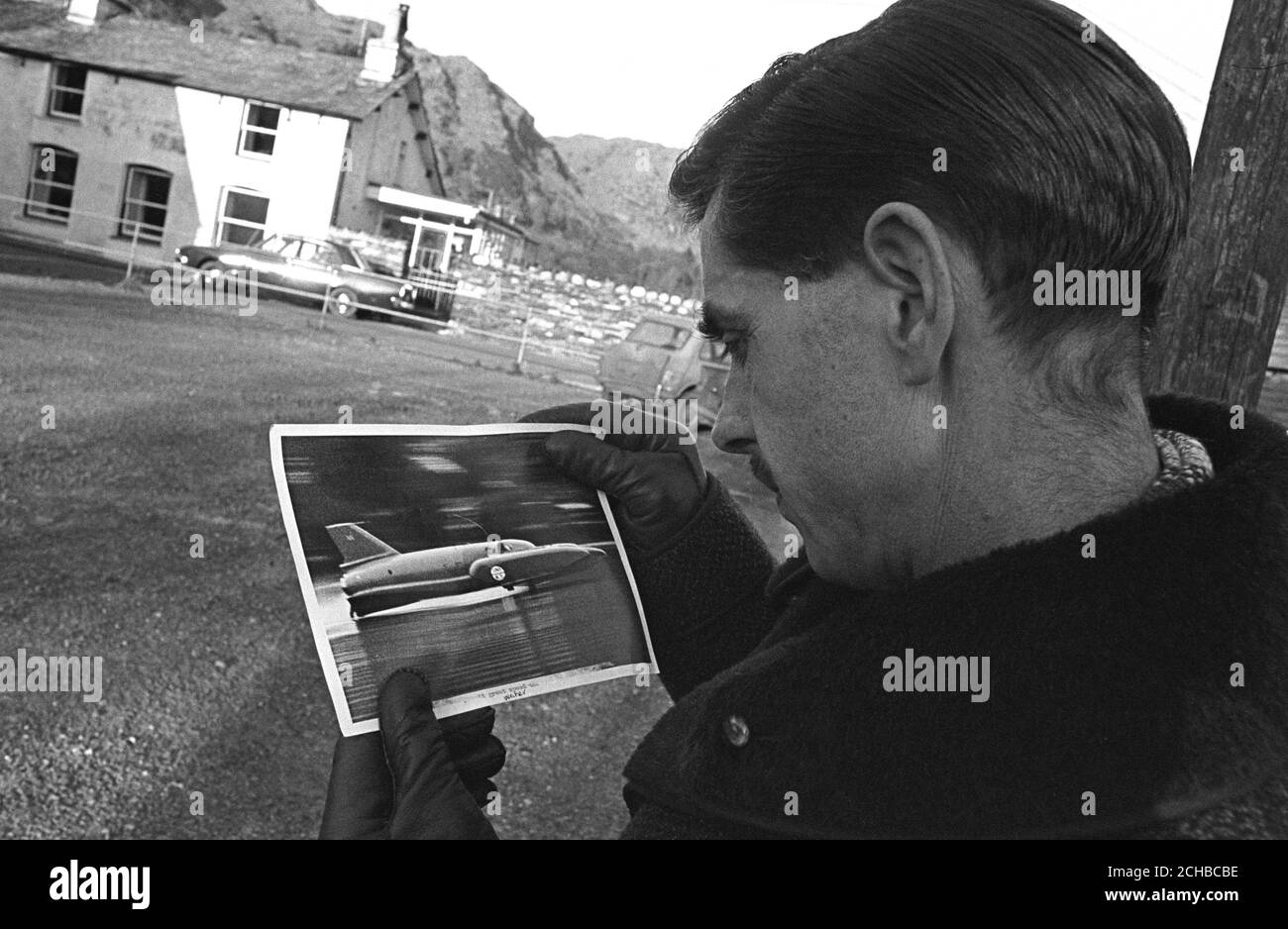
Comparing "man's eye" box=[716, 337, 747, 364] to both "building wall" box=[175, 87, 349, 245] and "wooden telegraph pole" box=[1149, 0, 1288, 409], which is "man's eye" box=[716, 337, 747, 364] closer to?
"wooden telegraph pole" box=[1149, 0, 1288, 409]

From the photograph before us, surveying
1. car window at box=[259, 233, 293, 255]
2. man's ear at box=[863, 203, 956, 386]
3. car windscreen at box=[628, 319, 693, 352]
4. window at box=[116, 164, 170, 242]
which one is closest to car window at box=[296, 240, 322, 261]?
car window at box=[259, 233, 293, 255]

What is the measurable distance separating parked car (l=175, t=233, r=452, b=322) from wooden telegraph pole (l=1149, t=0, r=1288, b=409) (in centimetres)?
1816

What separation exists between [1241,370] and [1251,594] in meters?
2.00

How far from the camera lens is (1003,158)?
113 cm

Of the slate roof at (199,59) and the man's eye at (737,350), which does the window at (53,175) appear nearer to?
the slate roof at (199,59)

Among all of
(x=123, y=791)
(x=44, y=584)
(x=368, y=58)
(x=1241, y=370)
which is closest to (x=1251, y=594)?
(x=1241, y=370)

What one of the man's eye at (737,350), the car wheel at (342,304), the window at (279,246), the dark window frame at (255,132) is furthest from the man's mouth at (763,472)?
the dark window frame at (255,132)

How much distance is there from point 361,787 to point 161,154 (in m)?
31.3

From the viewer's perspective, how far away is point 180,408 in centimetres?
Answer: 781

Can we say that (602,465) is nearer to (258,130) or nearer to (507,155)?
(258,130)

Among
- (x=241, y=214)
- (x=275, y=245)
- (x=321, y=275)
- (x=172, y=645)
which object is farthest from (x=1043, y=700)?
(x=241, y=214)

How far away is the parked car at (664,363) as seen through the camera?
46.9ft

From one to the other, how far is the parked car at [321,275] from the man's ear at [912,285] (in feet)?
63.8

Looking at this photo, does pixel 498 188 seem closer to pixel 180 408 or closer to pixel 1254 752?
pixel 180 408
